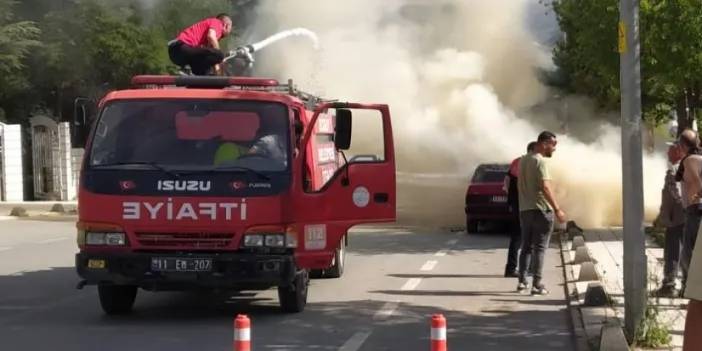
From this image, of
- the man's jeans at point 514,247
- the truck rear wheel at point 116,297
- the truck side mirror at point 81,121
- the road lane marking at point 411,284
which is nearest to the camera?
the truck rear wheel at point 116,297

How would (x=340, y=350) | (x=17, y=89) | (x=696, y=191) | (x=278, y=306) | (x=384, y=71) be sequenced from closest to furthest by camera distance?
(x=340, y=350)
(x=696, y=191)
(x=278, y=306)
(x=384, y=71)
(x=17, y=89)

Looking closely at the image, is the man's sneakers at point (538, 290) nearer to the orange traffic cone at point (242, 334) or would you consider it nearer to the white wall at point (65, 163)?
the orange traffic cone at point (242, 334)

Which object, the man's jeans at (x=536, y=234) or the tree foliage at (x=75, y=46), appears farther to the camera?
the tree foliage at (x=75, y=46)

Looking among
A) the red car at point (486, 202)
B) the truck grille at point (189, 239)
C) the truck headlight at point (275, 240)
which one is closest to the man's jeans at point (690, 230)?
the truck headlight at point (275, 240)

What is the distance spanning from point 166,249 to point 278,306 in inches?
78.5

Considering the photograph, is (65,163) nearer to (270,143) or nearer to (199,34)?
(199,34)

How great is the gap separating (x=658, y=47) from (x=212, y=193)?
1020 cm

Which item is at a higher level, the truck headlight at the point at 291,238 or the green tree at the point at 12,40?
the green tree at the point at 12,40

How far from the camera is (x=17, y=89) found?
3959 centimetres

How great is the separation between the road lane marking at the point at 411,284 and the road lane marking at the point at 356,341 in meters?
3.30

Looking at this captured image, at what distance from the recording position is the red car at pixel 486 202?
70.0 ft

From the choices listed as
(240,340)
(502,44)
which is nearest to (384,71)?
(502,44)

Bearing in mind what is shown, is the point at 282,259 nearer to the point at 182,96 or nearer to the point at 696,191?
the point at 182,96

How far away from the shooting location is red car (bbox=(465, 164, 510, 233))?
70.0 feet
